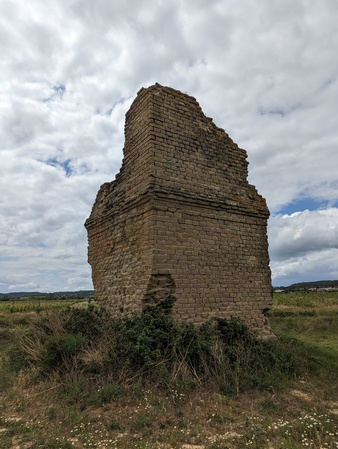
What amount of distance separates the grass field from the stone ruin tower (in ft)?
5.63

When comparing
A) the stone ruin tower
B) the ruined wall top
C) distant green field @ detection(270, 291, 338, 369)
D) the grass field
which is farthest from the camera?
distant green field @ detection(270, 291, 338, 369)

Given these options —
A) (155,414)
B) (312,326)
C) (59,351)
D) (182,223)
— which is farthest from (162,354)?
(312,326)

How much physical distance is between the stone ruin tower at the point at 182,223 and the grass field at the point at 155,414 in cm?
172

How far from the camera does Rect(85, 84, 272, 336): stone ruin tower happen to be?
6750mm

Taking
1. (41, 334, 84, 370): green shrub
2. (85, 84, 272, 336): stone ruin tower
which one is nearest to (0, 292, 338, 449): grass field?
(41, 334, 84, 370): green shrub

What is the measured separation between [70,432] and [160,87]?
6666 mm

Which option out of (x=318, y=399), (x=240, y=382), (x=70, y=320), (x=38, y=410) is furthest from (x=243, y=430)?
(x=70, y=320)

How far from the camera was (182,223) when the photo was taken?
7.03 metres

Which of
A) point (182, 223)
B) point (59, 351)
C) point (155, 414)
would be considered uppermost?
point (182, 223)

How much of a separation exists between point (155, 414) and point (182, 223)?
3.60 meters

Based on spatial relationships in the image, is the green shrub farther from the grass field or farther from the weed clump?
the grass field

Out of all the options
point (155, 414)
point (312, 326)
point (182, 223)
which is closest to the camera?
point (155, 414)

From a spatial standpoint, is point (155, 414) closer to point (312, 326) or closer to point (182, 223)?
point (182, 223)

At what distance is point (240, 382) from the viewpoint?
5707mm
